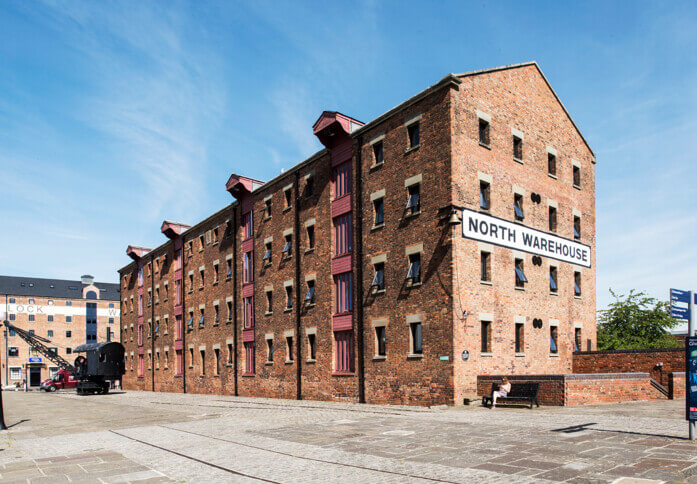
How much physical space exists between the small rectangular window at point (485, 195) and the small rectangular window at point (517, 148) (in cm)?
279

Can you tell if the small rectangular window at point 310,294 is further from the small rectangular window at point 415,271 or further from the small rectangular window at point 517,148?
the small rectangular window at point 517,148

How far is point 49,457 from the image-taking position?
11781 millimetres

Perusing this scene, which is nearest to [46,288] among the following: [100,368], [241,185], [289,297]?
[100,368]

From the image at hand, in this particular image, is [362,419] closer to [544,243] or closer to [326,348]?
[326,348]

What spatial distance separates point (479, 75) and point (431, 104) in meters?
2.45

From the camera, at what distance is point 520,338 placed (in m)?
24.0

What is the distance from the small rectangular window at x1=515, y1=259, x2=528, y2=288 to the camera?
79.3ft

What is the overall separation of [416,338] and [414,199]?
218 inches

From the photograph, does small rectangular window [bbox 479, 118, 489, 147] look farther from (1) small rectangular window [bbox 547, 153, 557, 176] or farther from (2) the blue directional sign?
(2) the blue directional sign

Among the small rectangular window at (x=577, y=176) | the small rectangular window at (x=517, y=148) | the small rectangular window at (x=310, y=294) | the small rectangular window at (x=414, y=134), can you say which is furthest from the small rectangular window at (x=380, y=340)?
the small rectangular window at (x=577, y=176)

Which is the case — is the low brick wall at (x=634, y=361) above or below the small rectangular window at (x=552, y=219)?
below

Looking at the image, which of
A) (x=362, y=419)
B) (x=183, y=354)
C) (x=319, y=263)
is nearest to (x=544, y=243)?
(x=319, y=263)

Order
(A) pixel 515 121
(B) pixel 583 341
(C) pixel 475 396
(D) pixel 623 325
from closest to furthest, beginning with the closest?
(C) pixel 475 396, (A) pixel 515 121, (B) pixel 583 341, (D) pixel 623 325

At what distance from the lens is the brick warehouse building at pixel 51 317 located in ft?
296
